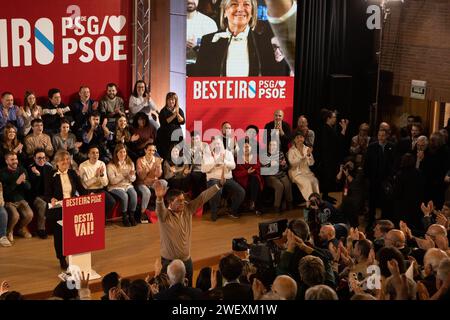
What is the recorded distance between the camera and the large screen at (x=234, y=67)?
10.5 m

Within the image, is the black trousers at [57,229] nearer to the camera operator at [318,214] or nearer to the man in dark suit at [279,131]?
the camera operator at [318,214]

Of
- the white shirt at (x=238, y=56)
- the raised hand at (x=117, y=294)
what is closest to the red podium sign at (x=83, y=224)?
the raised hand at (x=117, y=294)

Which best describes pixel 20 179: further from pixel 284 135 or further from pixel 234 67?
pixel 234 67

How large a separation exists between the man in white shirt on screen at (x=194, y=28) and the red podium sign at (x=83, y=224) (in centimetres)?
334

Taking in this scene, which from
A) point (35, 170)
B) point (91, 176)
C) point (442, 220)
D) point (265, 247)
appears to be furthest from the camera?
point (91, 176)

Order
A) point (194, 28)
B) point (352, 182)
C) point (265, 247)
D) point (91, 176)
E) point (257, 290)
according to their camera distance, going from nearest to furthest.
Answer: point (257, 290)
point (265, 247)
point (91, 176)
point (352, 182)
point (194, 28)

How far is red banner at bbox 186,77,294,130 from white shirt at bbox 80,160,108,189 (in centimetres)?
Result: 183

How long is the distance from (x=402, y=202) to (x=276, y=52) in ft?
9.62

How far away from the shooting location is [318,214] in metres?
8.01

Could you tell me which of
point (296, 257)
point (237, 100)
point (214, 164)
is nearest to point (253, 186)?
point (214, 164)

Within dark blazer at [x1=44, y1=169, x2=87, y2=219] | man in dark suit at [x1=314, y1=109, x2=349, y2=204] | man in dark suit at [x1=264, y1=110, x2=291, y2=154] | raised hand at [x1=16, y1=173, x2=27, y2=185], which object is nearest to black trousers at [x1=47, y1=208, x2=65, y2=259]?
dark blazer at [x1=44, y1=169, x2=87, y2=219]

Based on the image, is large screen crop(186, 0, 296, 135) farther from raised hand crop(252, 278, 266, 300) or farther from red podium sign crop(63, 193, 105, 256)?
raised hand crop(252, 278, 266, 300)

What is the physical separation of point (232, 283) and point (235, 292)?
0.42ft
